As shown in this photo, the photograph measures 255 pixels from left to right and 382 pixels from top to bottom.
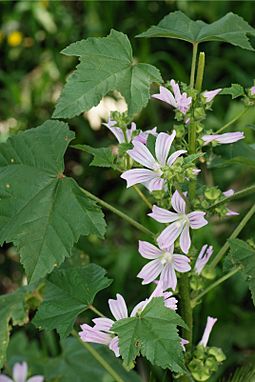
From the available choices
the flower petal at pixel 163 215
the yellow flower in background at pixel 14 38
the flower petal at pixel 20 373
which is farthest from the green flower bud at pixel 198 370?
the yellow flower in background at pixel 14 38

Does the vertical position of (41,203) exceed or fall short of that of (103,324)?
it exceeds it

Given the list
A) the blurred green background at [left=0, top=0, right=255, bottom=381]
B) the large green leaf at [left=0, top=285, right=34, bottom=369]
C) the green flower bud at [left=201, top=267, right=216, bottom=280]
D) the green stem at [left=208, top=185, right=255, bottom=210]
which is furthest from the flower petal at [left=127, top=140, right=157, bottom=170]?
the blurred green background at [left=0, top=0, right=255, bottom=381]

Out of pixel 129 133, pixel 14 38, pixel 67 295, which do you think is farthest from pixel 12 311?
pixel 14 38

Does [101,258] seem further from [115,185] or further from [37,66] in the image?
[37,66]

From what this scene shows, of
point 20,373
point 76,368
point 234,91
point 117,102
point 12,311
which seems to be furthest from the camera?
point 117,102

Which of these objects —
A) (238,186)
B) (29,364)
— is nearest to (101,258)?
(238,186)

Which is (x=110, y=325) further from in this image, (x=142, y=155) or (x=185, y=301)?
(x=142, y=155)
